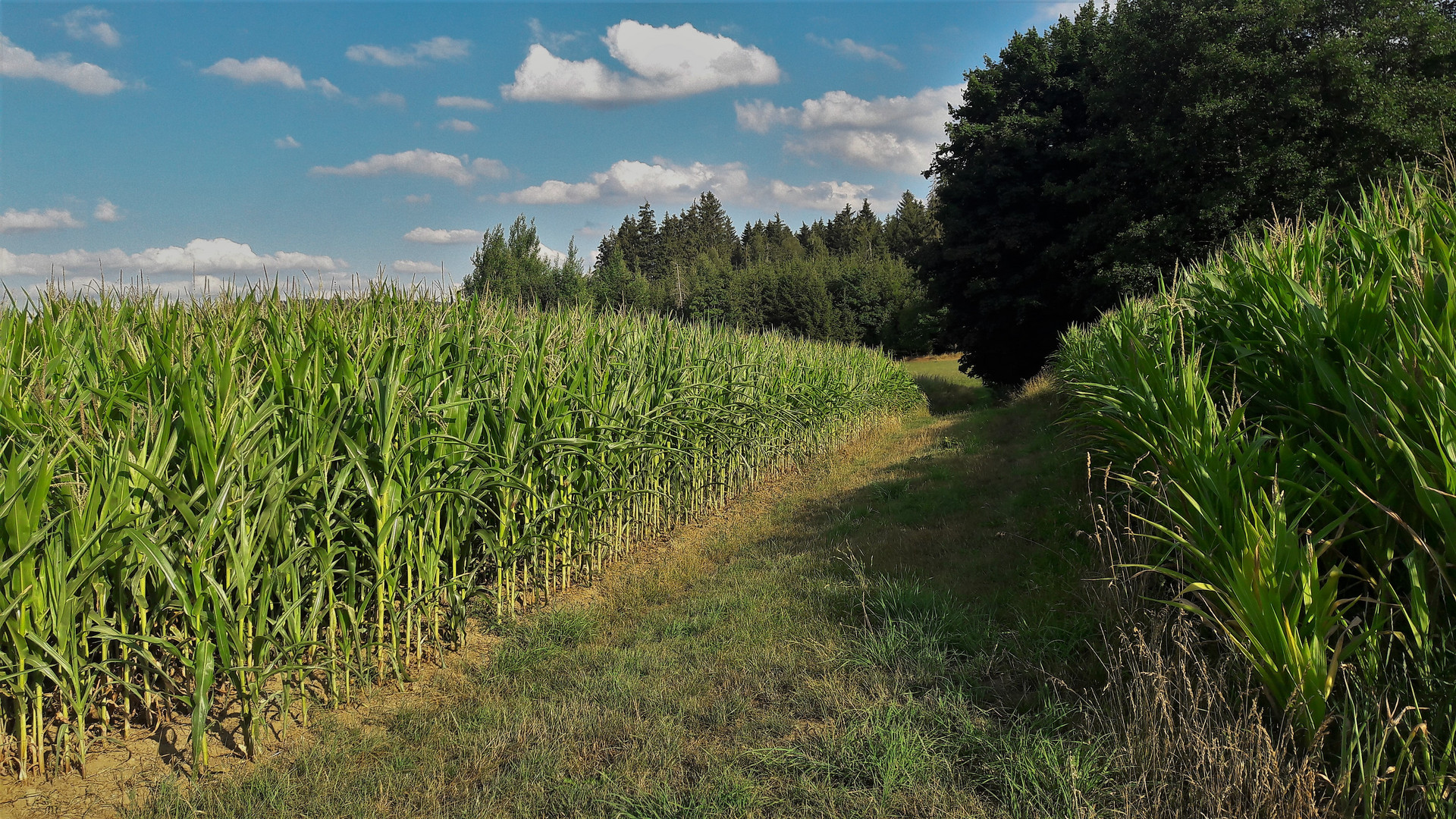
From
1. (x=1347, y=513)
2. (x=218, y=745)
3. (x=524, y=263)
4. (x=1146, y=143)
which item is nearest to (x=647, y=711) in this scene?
(x=218, y=745)

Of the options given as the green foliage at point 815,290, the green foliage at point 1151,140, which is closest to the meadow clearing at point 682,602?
the green foliage at point 1151,140

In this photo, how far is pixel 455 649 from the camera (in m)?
4.48

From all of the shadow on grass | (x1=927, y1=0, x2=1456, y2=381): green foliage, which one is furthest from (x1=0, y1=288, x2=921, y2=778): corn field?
the shadow on grass

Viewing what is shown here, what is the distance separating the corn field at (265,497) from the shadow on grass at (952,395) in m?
19.7

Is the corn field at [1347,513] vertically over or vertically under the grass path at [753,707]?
over

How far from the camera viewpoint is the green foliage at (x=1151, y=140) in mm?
17234

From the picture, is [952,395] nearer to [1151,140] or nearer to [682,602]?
[1151,140]

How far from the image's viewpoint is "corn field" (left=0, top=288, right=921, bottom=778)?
9.45 feet

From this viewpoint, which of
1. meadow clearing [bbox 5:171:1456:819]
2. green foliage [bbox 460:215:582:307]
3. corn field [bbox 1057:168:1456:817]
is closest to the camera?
corn field [bbox 1057:168:1456:817]

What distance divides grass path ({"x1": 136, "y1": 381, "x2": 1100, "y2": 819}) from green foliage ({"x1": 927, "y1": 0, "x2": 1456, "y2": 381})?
13.1 m

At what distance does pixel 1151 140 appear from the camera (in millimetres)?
19625

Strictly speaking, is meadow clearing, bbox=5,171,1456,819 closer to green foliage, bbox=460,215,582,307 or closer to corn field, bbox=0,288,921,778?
corn field, bbox=0,288,921,778

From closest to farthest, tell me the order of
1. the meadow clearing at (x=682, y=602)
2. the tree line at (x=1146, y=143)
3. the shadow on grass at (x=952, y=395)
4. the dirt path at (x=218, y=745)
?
the meadow clearing at (x=682, y=602)
the dirt path at (x=218, y=745)
the tree line at (x=1146, y=143)
the shadow on grass at (x=952, y=395)

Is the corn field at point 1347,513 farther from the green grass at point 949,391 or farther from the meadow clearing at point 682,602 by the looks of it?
the green grass at point 949,391
